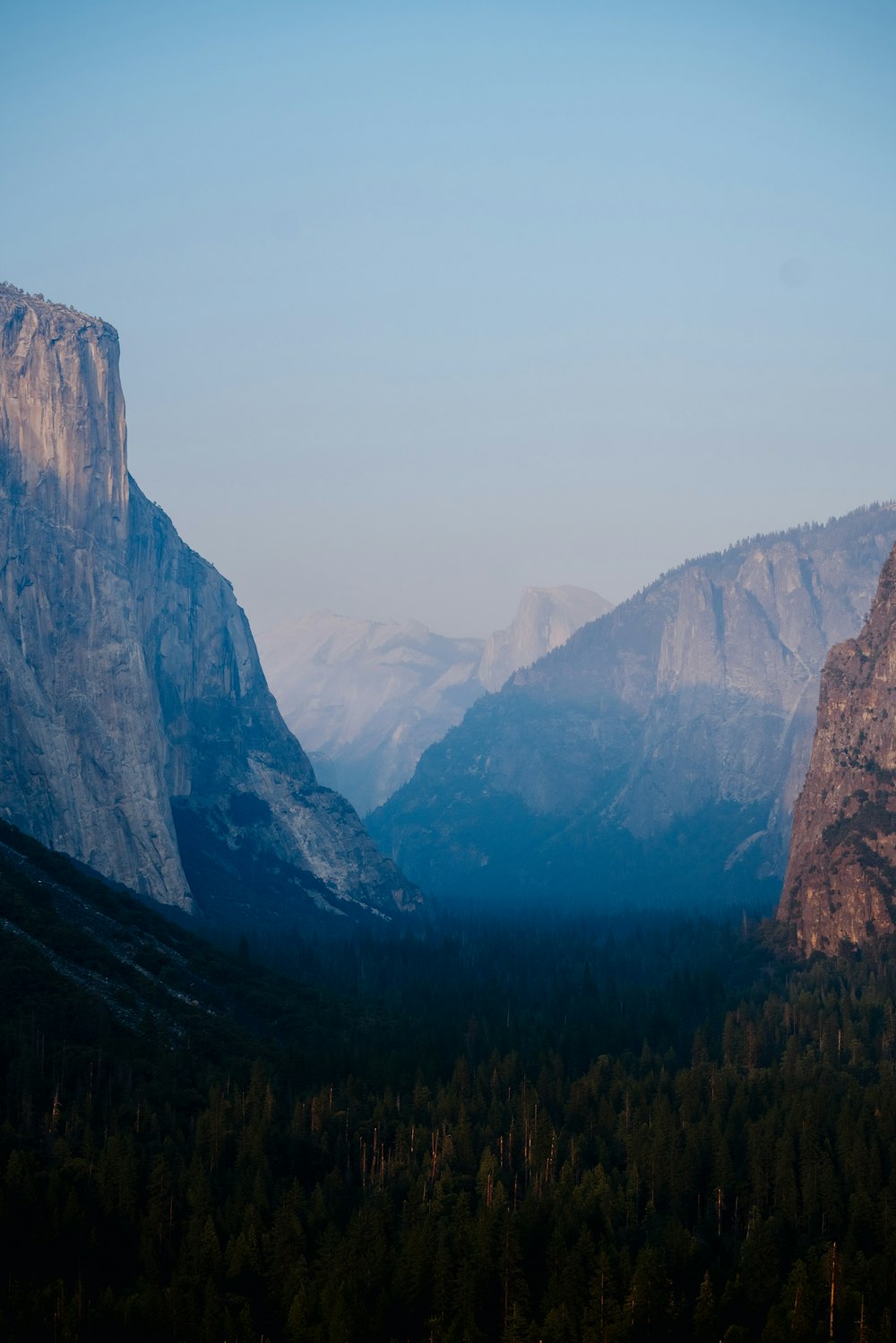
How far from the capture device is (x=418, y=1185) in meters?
140

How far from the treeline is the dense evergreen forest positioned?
0.27m

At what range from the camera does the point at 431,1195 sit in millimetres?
139875

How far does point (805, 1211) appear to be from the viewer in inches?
5556

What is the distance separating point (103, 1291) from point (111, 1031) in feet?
201

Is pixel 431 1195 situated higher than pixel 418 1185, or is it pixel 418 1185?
pixel 418 1185

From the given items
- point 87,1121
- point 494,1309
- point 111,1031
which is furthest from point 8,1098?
point 494,1309

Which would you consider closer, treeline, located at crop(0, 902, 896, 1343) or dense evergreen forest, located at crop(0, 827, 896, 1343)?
treeline, located at crop(0, 902, 896, 1343)

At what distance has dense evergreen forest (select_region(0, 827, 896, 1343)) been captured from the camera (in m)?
120

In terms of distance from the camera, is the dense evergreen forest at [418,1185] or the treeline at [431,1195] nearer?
the treeline at [431,1195]

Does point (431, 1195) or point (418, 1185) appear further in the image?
point (418, 1185)

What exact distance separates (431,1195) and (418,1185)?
4.20 ft

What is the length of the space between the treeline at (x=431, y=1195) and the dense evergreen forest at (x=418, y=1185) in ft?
0.87

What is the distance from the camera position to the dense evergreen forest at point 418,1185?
392ft

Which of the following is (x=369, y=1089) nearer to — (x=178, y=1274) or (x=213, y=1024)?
(x=213, y=1024)
